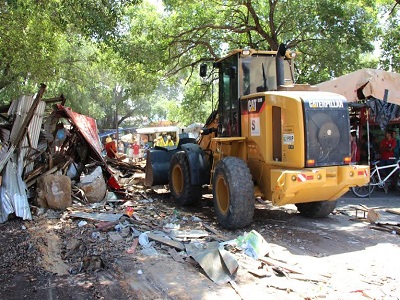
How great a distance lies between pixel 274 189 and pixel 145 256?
2.30 meters

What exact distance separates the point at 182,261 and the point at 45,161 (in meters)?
5.31

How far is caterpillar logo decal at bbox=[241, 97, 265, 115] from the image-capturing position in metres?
6.94

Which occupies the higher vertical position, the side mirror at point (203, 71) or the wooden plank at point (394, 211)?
the side mirror at point (203, 71)

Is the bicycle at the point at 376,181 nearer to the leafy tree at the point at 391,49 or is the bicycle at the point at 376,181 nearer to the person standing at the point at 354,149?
the person standing at the point at 354,149

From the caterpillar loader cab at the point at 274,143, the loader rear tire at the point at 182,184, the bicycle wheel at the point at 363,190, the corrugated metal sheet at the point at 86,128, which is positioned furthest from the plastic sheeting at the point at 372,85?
the corrugated metal sheet at the point at 86,128

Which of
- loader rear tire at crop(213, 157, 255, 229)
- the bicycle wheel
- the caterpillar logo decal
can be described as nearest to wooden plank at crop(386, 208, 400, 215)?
the bicycle wheel

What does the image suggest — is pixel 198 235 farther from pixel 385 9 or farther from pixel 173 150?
pixel 385 9

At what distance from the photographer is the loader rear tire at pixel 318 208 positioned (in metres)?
7.65

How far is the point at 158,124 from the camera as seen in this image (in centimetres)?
4256

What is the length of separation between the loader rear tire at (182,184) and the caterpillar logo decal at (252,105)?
1.97m

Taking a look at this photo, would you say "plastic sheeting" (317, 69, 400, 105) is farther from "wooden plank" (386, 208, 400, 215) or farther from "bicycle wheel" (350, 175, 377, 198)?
"wooden plank" (386, 208, 400, 215)

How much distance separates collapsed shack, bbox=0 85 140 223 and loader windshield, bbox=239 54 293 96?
4.12 m

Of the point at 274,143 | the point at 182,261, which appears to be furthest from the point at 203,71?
the point at 182,261

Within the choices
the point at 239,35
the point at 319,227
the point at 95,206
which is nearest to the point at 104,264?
the point at 95,206
